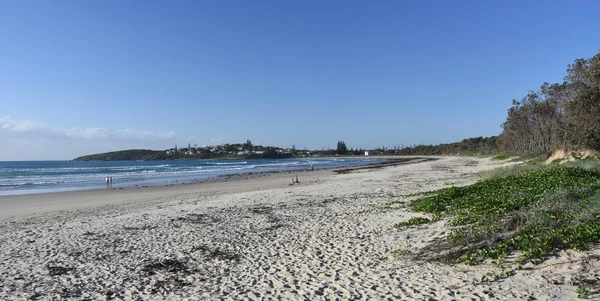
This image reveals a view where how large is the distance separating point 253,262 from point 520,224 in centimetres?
554

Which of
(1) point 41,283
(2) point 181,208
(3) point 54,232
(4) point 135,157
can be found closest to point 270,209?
(2) point 181,208

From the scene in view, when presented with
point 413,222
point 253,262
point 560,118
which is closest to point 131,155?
point 560,118

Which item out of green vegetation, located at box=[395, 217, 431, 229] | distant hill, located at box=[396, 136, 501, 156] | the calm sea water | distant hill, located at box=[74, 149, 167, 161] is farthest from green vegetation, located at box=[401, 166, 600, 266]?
distant hill, located at box=[74, 149, 167, 161]

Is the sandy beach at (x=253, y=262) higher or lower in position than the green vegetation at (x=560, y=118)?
lower

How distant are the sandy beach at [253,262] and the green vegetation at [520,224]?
1.13ft

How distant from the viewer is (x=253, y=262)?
757 cm

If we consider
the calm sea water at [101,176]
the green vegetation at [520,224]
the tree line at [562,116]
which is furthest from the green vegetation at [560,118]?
the calm sea water at [101,176]

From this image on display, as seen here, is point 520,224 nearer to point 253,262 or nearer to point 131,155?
point 253,262

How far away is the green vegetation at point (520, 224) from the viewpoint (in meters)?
6.27

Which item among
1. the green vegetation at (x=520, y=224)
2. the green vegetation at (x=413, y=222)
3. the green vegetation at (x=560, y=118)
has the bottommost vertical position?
the green vegetation at (x=413, y=222)

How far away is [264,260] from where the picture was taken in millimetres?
7676

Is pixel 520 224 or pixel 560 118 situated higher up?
pixel 560 118

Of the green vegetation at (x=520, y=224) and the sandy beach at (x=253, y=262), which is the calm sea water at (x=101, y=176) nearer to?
the sandy beach at (x=253, y=262)

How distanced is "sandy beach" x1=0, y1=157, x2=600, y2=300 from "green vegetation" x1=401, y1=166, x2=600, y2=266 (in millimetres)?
345
